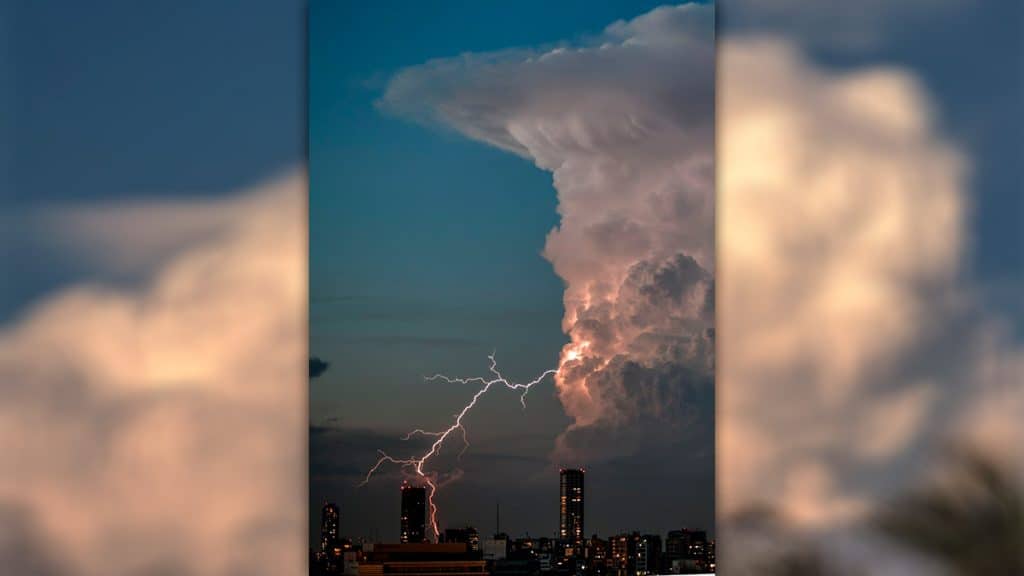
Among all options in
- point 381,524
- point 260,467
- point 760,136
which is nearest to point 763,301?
point 760,136

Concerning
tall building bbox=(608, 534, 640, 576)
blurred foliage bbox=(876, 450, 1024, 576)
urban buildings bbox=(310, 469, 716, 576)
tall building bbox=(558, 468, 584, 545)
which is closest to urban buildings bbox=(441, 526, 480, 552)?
urban buildings bbox=(310, 469, 716, 576)

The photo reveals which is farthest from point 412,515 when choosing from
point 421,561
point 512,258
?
point 512,258

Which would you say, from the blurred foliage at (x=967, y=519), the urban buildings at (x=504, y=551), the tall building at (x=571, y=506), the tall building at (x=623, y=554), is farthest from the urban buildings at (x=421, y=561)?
the blurred foliage at (x=967, y=519)

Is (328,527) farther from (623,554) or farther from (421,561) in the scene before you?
(623,554)

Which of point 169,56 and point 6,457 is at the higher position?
point 169,56

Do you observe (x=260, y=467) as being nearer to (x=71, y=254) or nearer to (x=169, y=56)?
(x=71, y=254)

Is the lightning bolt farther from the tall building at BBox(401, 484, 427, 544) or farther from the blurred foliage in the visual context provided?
the blurred foliage
